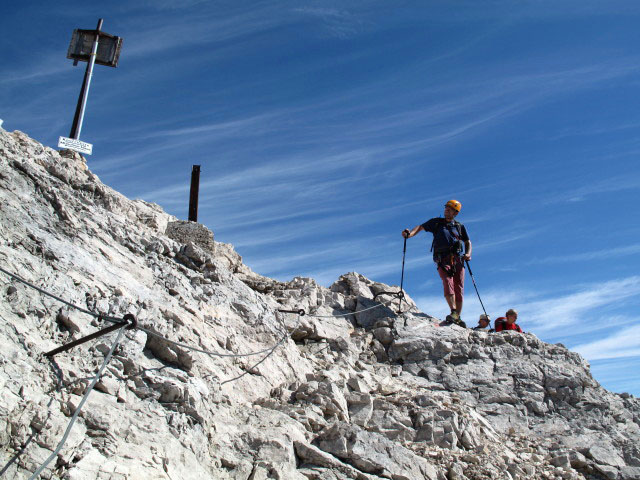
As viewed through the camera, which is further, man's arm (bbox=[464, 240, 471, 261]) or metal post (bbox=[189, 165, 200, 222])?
man's arm (bbox=[464, 240, 471, 261])

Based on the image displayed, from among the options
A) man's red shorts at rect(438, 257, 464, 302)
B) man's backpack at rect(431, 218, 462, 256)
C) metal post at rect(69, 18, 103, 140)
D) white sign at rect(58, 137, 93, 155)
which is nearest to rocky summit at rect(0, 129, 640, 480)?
white sign at rect(58, 137, 93, 155)

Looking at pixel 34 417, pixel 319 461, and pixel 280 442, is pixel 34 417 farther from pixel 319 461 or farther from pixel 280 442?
pixel 319 461

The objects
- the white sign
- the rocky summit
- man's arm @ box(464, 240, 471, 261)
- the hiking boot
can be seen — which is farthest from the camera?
man's arm @ box(464, 240, 471, 261)

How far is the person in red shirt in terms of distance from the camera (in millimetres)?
13570

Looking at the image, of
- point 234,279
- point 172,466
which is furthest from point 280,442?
point 234,279

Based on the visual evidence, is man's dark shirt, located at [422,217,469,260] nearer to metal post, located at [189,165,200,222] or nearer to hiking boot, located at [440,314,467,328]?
hiking boot, located at [440,314,467,328]

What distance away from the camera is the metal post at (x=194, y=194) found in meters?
13.7

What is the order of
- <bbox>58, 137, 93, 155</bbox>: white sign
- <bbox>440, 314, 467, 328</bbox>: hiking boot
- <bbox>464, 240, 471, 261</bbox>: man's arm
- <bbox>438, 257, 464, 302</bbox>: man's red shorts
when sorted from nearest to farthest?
<bbox>58, 137, 93, 155</bbox>: white sign → <bbox>440, 314, 467, 328</bbox>: hiking boot → <bbox>438, 257, 464, 302</bbox>: man's red shorts → <bbox>464, 240, 471, 261</bbox>: man's arm

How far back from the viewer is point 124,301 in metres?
7.73

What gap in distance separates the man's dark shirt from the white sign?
25.9 ft

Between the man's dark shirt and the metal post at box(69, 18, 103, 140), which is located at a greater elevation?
the metal post at box(69, 18, 103, 140)

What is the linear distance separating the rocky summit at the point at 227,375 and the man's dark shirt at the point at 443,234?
5.81 feet

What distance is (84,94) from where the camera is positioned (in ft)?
47.3

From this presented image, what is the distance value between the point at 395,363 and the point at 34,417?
319 inches
